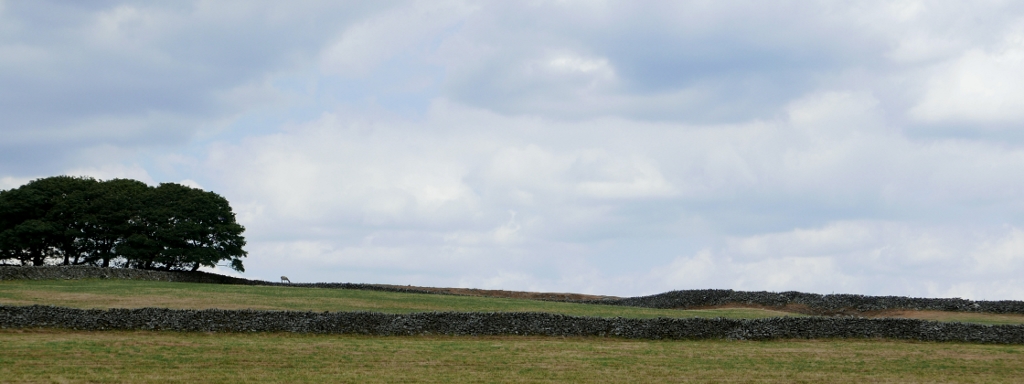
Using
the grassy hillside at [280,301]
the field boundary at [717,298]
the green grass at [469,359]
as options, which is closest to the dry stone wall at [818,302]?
the field boundary at [717,298]

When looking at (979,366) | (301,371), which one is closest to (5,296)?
(301,371)

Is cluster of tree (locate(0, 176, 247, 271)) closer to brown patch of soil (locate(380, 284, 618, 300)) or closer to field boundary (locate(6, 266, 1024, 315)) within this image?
field boundary (locate(6, 266, 1024, 315))

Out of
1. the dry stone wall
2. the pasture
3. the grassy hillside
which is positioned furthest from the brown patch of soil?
the pasture

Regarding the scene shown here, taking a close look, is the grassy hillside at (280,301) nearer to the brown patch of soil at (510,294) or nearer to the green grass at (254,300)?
the green grass at (254,300)

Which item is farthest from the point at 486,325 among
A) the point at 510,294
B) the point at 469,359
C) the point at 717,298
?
the point at 510,294

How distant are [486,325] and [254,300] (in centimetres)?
1606

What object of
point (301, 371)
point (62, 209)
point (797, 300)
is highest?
point (62, 209)

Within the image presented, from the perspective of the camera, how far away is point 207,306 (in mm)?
43500

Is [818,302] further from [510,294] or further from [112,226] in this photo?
[112,226]

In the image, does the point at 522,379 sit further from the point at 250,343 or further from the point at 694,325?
the point at 694,325

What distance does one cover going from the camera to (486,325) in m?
37.6

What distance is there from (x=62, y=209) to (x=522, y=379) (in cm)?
5550

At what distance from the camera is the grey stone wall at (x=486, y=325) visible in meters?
36.2

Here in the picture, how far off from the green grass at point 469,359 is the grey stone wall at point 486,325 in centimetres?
72
